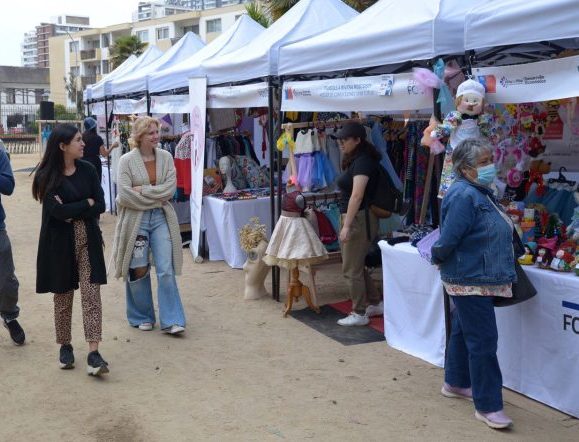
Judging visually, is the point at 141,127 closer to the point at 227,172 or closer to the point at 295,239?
the point at 295,239

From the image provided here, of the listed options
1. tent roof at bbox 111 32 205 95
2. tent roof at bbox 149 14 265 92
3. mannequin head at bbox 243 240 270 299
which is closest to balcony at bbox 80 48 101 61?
A: tent roof at bbox 111 32 205 95

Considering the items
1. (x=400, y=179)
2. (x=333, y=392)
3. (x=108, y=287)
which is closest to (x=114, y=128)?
(x=108, y=287)

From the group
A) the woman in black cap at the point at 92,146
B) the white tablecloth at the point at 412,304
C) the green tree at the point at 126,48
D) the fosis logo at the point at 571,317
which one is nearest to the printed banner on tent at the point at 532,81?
the fosis logo at the point at 571,317

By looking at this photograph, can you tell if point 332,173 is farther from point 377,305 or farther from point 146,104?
point 146,104

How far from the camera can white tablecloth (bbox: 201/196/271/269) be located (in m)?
8.45

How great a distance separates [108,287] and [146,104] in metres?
4.25

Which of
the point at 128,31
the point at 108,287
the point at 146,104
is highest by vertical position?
the point at 128,31

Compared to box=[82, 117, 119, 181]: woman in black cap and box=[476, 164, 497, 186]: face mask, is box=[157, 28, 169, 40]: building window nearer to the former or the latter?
box=[82, 117, 119, 181]: woman in black cap

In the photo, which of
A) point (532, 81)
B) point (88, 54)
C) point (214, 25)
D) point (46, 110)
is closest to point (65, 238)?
point (532, 81)

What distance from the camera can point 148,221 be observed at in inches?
224

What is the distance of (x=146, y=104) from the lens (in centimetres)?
1106

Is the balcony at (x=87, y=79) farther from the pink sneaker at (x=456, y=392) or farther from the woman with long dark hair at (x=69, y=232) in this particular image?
the pink sneaker at (x=456, y=392)

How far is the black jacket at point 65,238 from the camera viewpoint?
4.67 metres

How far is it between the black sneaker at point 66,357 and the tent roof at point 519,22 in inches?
129
